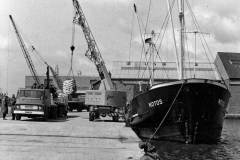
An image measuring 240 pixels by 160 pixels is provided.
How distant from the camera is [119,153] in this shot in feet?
39.5

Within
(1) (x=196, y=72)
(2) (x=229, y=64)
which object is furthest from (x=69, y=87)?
(2) (x=229, y=64)

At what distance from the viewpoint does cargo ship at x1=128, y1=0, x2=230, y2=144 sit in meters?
20.1

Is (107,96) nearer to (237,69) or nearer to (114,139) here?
(114,139)

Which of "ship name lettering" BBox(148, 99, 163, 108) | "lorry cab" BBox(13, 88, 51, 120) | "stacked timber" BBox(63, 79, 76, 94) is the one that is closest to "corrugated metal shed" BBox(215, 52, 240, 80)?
"stacked timber" BBox(63, 79, 76, 94)

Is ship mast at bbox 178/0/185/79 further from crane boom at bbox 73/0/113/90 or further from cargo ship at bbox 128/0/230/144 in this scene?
crane boom at bbox 73/0/113/90

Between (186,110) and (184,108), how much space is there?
14 cm

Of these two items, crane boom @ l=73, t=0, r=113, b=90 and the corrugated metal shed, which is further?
the corrugated metal shed

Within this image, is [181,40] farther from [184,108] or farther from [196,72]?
[196,72]

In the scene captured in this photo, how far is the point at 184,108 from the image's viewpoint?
20.2 meters

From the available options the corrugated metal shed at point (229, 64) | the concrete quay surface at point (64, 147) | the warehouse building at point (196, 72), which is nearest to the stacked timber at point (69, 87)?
the warehouse building at point (196, 72)

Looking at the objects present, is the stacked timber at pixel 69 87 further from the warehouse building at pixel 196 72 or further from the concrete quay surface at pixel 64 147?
the concrete quay surface at pixel 64 147

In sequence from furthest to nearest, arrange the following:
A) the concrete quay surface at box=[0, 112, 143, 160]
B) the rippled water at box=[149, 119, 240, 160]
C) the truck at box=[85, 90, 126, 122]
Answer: the truck at box=[85, 90, 126, 122] < the rippled water at box=[149, 119, 240, 160] < the concrete quay surface at box=[0, 112, 143, 160]

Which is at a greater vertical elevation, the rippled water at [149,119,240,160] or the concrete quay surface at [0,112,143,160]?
the concrete quay surface at [0,112,143,160]

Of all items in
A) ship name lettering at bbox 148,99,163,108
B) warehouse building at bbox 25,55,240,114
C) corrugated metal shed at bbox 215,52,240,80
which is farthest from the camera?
corrugated metal shed at bbox 215,52,240,80
